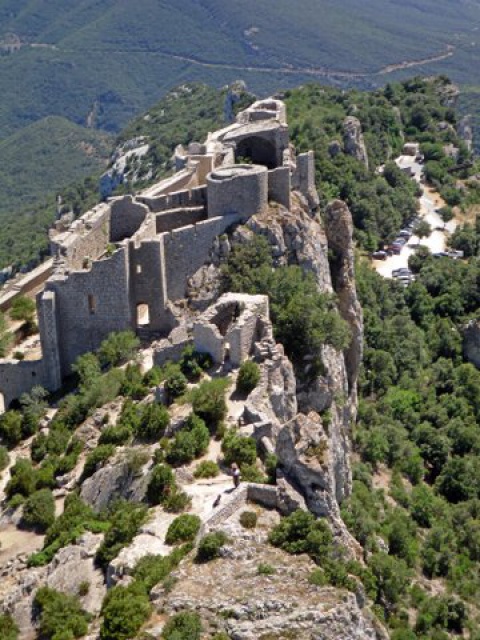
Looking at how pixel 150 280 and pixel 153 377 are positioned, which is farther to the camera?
pixel 150 280

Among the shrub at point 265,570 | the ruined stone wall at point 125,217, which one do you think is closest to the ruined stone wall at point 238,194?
the ruined stone wall at point 125,217

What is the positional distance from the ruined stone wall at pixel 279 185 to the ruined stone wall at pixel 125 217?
5.30 meters

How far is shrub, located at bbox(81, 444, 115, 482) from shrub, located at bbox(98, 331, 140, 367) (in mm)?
5575

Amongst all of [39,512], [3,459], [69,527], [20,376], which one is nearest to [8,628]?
[69,527]

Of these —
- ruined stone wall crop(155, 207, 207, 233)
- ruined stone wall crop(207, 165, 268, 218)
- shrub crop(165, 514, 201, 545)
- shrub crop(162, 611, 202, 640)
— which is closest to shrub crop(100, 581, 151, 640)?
shrub crop(162, 611, 202, 640)

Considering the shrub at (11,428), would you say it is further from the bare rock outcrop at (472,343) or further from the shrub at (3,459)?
the bare rock outcrop at (472,343)

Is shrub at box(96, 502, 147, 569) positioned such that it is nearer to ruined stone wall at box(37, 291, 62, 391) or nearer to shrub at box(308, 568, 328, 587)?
shrub at box(308, 568, 328, 587)

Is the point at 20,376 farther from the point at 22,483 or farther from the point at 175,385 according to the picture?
the point at 175,385

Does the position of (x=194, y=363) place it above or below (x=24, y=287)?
above

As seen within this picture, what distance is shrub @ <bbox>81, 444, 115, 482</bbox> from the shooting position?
2975 centimetres

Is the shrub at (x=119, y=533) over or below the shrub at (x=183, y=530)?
below

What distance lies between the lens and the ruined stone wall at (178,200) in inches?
1625

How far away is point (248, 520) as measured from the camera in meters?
23.3

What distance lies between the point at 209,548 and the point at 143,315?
1791cm
